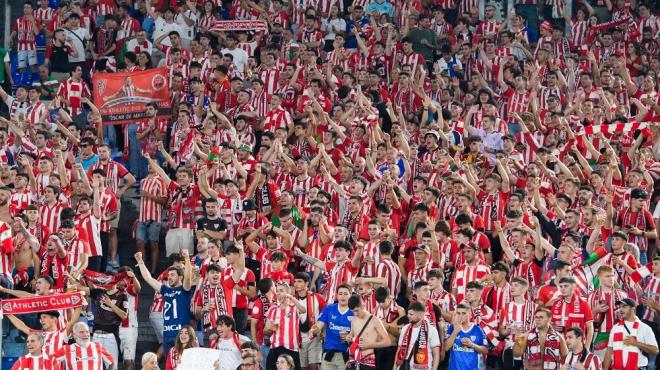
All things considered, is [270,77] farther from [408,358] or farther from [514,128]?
[408,358]

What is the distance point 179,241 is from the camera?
22781 millimetres

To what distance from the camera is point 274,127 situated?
84.3 feet

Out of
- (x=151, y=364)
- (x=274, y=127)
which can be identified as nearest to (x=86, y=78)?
(x=274, y=127)

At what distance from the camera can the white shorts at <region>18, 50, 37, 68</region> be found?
29016 mm

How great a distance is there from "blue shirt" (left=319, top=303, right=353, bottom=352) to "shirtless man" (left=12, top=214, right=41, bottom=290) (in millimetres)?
3916

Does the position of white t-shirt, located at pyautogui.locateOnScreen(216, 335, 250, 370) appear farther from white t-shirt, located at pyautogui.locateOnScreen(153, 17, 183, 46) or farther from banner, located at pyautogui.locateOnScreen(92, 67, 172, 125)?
white t-shirt, located at pyautogui.locateOnScreen(153, 17, 183, 46)

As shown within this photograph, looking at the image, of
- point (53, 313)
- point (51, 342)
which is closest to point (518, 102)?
point (53, 313)

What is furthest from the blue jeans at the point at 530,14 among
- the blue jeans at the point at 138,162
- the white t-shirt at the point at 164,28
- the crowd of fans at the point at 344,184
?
the blue jeans at the point at 138,162

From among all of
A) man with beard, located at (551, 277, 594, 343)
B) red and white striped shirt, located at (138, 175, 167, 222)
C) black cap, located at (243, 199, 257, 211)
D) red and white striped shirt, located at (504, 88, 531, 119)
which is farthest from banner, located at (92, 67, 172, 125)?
man with beard, located at (551, 277, 594, 343)

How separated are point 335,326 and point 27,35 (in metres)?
11.7

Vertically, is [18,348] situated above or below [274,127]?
below

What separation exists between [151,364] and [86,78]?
1065 centimetres

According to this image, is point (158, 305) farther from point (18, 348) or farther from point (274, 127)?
point (274, 127)

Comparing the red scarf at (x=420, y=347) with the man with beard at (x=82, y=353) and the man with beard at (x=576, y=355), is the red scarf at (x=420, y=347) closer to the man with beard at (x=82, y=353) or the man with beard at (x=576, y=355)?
the man with beard at (x=576, y=355)
